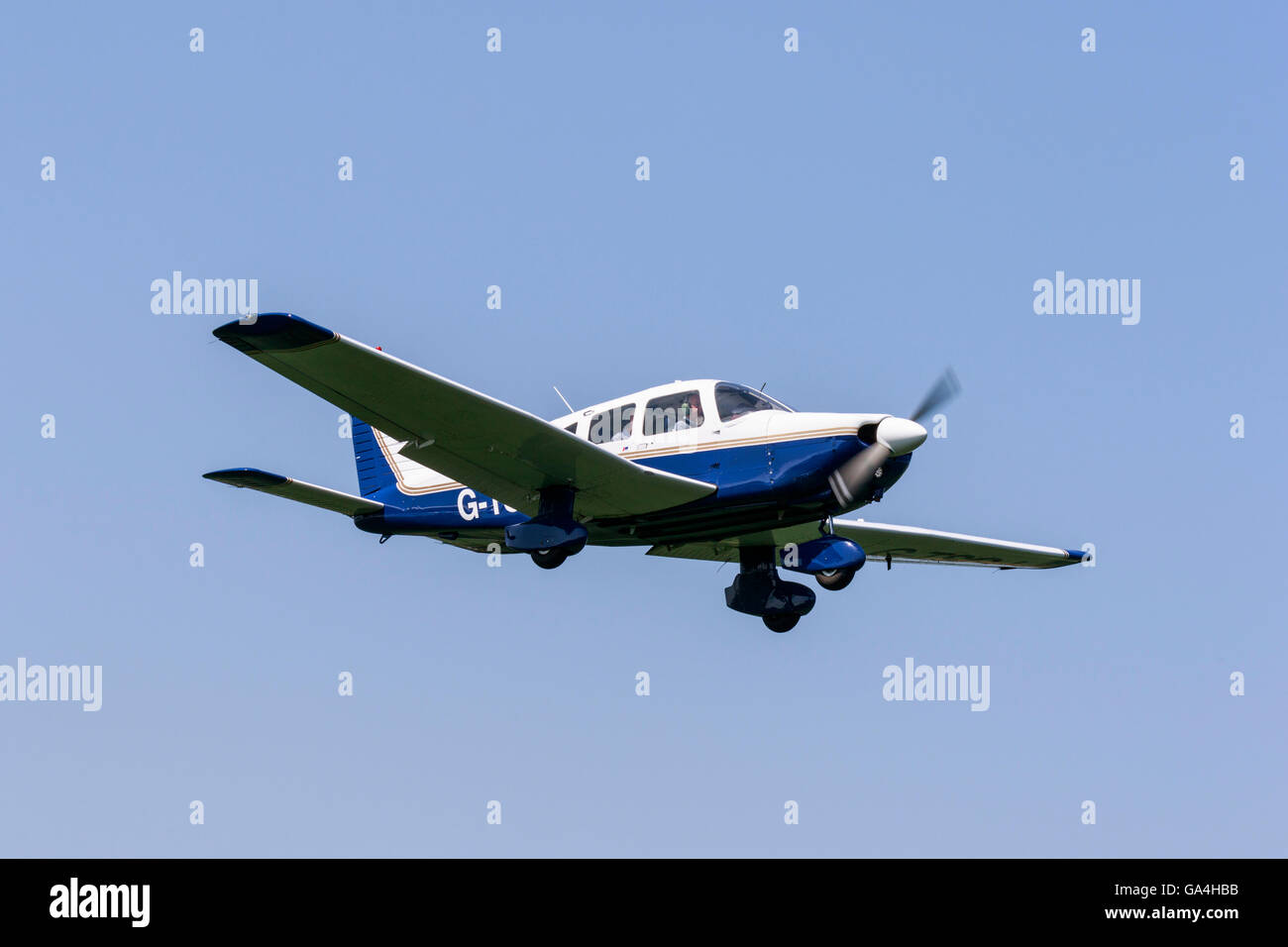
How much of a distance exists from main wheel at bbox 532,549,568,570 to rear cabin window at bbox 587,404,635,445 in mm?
1970

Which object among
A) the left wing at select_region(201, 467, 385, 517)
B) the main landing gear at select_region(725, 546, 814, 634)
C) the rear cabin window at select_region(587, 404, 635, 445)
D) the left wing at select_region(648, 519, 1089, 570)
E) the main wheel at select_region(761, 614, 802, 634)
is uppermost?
the rear cabin window at select_region(587, 404, 635, 445)

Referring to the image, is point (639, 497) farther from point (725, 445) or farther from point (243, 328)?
point (243, 328)

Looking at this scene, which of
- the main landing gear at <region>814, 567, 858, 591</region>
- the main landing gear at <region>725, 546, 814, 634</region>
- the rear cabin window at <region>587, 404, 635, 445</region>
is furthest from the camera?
the main landing gear at <region>725, 546, 814, 634</region>

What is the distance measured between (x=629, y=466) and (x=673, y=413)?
1531 millimetres

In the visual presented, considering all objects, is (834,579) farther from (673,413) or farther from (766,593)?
(673,413)

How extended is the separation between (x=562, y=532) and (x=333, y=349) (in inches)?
175

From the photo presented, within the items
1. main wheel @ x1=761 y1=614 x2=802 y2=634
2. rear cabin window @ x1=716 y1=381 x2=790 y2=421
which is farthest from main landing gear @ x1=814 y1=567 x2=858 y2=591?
rear cabin window @ x1=716 y1=381 x2=790 y2=421

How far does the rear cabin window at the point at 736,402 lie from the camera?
22.1 metres

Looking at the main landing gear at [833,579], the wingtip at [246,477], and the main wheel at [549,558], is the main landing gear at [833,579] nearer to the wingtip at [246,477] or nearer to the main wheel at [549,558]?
the main wheel at [549,558]

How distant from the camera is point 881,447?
21.1m

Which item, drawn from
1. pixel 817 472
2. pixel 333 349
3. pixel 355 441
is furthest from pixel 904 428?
pixel 355 441

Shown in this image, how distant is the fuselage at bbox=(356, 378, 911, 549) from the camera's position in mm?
21406

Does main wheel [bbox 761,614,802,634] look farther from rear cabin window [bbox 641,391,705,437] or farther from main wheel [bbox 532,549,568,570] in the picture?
main wheel [bbox 532,549,568,570]

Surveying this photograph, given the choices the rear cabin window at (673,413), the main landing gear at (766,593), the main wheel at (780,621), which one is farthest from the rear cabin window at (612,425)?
the main wheel at (780,621)
